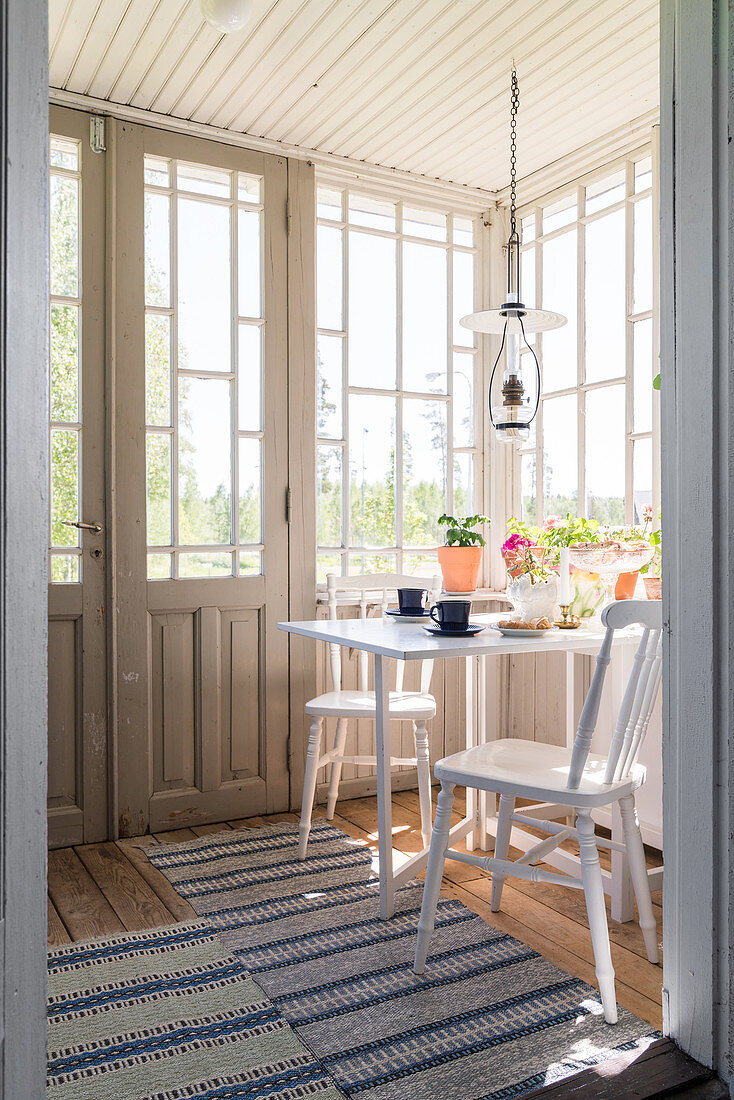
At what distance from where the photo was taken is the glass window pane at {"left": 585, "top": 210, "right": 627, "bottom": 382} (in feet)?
10.7

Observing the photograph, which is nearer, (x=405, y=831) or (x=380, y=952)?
(x=380, y=952)

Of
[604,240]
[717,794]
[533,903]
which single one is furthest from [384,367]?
[717,794]

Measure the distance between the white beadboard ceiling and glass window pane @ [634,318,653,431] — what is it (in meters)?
0.76

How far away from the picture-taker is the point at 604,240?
334 cm

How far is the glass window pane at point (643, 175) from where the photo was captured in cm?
315

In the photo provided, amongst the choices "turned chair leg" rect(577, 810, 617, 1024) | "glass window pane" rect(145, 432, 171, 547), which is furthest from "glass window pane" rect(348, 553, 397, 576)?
"turned chair leg" rect(577, 810, 617, 1024)

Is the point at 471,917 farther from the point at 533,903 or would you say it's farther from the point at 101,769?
the point at 101,769

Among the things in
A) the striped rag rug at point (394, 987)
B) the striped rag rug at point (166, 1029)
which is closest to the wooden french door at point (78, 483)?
the striped rag rug at point (394, 987)

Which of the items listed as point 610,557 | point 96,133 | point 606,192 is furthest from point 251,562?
point 606,192

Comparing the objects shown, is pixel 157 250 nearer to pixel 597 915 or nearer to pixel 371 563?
pixel 371 563

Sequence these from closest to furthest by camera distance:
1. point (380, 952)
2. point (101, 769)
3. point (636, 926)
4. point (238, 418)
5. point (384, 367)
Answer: point (380, 952) → point (636, 926) → point (101, 769) → point (238, 418) → point (384, 367)

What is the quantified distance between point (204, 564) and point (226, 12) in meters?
1.80

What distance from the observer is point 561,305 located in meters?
3.56

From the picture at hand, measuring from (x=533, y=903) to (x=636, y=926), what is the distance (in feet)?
0.96
